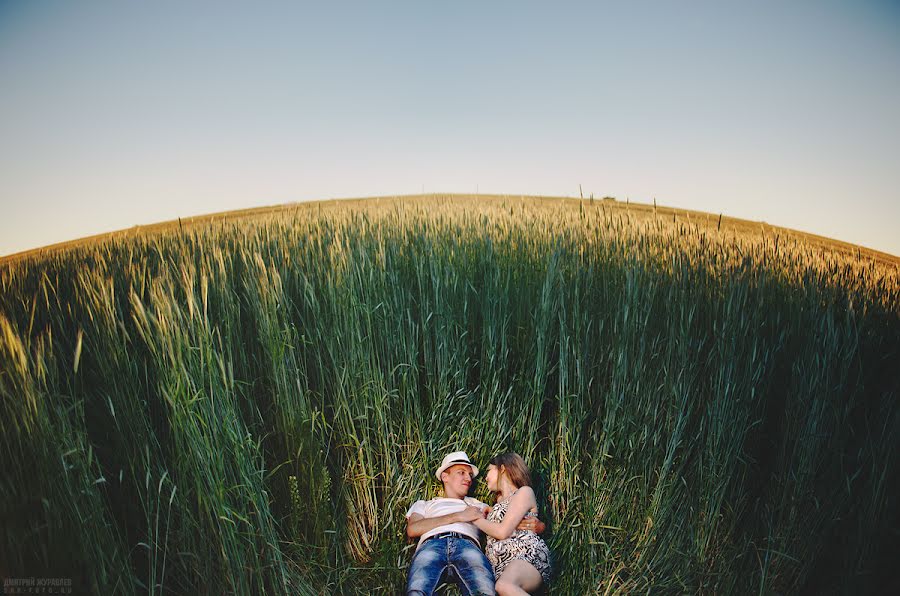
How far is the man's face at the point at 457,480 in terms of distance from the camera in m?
2.04

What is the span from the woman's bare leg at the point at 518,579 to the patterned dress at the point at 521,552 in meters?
0.04

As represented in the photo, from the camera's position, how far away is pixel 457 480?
206 cm

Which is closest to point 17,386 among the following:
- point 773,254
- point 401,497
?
point 401,497

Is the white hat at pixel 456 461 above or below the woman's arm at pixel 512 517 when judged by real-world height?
above

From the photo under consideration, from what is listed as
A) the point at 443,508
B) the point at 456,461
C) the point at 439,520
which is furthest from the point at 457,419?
the point at 439,520

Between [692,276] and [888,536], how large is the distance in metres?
1.26

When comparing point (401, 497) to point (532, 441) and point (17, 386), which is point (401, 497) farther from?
point (17, 386)

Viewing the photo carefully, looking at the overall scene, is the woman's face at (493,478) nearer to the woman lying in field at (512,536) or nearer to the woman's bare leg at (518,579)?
the woman lying in field at (512,536)

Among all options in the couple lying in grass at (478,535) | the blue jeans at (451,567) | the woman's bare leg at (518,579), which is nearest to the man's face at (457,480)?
the couple lying in grass at (478,535)

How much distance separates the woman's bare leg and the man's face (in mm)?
403

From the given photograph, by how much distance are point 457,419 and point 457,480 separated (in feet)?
1.17

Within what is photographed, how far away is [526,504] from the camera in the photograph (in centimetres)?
186

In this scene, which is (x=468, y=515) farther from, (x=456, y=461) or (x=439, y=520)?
(x=456, y=461)

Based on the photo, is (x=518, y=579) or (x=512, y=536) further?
(x=512, y=536)
